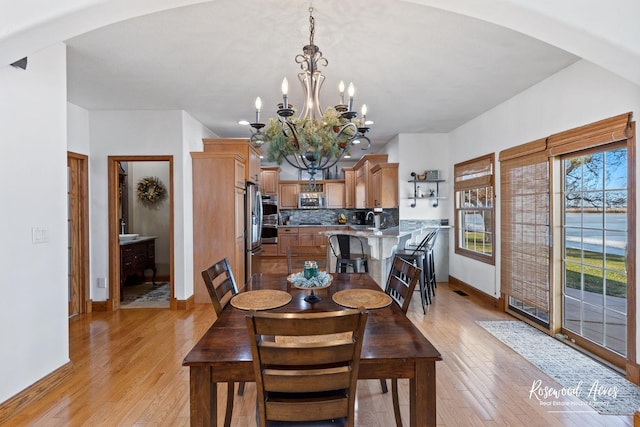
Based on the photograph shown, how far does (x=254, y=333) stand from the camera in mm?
1176

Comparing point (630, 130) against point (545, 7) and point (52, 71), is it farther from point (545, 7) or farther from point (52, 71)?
point (52, 71)

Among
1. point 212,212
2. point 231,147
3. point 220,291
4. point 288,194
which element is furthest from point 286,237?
point 220,291

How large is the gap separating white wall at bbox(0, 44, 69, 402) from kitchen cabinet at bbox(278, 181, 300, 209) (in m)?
6.15

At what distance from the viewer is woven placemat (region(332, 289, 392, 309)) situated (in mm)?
1928

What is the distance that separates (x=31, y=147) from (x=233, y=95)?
202 cm

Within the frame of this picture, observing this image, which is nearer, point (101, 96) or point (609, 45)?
point (609, 45)

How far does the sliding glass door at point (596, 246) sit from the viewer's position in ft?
8.76

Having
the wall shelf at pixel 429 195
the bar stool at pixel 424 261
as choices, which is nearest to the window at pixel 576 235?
the bar stool at pixel 424 261

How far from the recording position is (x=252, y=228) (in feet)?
17.1

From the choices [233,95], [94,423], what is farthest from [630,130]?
[94,423]

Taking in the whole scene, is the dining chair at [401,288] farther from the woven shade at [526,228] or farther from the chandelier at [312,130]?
the woven shade at [526,228]

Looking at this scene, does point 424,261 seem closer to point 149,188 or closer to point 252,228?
point 252,228

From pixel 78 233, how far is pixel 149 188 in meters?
1.99

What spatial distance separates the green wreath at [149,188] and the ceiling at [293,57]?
1970 mm
